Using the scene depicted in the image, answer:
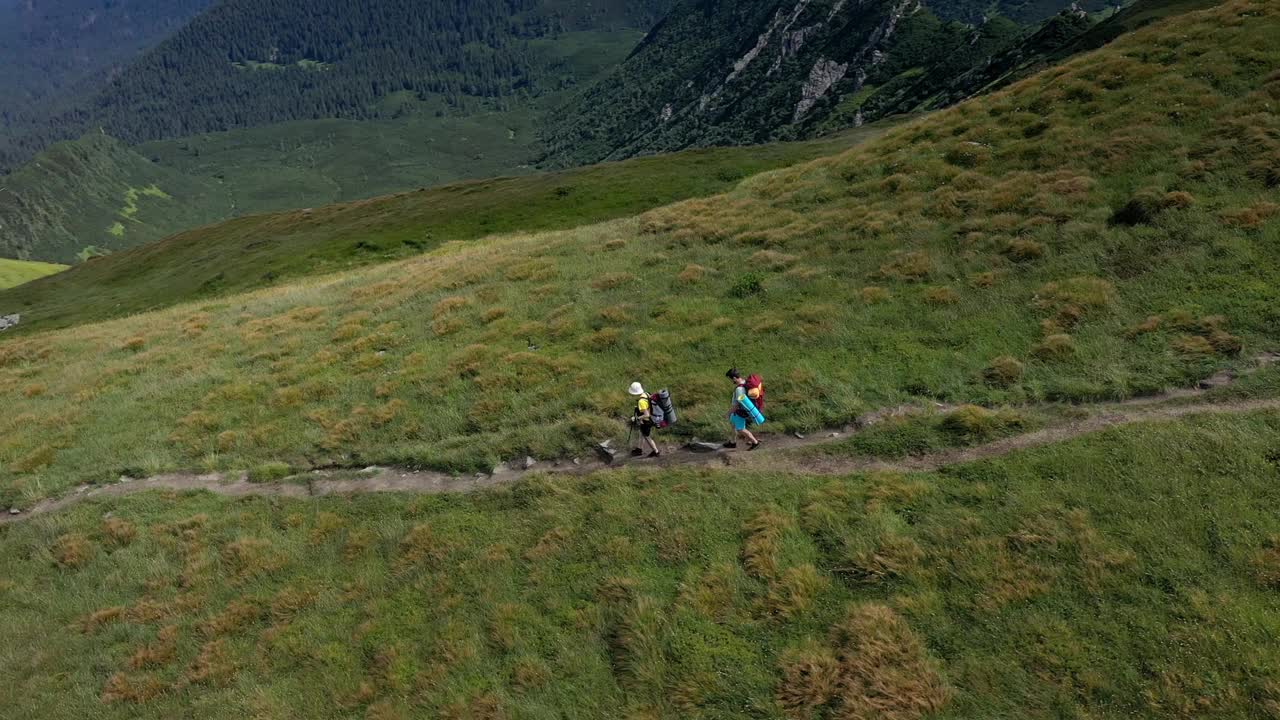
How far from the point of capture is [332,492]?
2038 cm

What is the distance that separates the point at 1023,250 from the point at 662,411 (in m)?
15.5

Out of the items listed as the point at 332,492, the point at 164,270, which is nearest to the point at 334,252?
the point at 164,270

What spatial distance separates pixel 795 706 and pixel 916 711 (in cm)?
183

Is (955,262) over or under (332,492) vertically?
over

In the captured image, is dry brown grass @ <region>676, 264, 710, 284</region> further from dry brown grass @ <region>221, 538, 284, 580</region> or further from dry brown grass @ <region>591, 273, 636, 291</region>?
dry brown grass @ <region>221, 538, 284, 580</region>

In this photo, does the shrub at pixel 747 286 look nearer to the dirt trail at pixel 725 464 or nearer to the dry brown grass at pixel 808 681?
the dirt trail at pixel 725 464

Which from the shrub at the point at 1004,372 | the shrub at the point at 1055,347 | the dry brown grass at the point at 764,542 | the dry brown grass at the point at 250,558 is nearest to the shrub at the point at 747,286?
the shrub at the point at 1004,372

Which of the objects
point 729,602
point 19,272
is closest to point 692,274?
point 729,602

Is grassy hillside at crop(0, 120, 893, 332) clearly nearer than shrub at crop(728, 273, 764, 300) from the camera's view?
No

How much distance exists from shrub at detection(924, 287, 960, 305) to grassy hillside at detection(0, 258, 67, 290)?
704ft

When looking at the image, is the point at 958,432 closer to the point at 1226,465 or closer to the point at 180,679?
the point at 1226,465

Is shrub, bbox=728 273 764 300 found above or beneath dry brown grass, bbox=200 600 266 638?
above

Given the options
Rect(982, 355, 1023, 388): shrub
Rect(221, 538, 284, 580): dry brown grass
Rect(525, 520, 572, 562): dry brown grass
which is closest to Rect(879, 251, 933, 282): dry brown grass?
Rect(982, 355, 1023, 388): shrub

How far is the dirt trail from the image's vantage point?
14.8 meters
